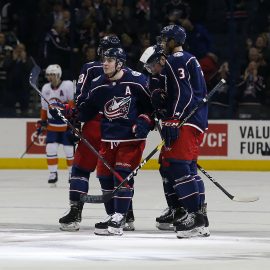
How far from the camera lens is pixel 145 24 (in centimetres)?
1681

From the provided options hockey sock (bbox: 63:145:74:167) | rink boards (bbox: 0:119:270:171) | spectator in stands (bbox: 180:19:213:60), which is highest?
spectator in stands (bbox: 180:19:213:60)

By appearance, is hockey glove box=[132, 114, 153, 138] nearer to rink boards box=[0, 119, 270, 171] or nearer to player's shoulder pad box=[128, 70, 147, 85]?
player's shoulder pad box=[128, 70, 147, 85]

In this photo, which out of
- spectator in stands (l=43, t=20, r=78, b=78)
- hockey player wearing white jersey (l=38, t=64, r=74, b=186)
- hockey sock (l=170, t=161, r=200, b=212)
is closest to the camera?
hockey sock (l=170, t=161, r=200, b=212)

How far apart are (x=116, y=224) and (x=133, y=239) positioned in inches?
10.8

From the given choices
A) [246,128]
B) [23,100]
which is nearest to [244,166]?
[246,128]

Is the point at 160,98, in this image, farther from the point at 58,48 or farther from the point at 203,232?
the point at 58,48

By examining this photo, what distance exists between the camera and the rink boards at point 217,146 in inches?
635

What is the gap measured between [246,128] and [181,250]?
8.22m

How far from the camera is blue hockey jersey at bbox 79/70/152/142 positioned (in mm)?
9016

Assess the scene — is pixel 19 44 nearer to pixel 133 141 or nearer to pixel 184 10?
pixel 184 10

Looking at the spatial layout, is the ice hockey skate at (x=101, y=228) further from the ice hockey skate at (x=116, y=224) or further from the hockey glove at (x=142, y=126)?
the hockey glove at (x=142, y=126)

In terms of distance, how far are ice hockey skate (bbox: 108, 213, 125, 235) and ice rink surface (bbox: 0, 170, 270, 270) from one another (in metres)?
0.06

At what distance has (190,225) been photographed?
8.81m

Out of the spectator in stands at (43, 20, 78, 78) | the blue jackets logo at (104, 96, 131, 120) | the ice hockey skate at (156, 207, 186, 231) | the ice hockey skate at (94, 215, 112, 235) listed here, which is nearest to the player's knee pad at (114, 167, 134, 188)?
the ice hockey skate at (94, 215, 112, 235)
